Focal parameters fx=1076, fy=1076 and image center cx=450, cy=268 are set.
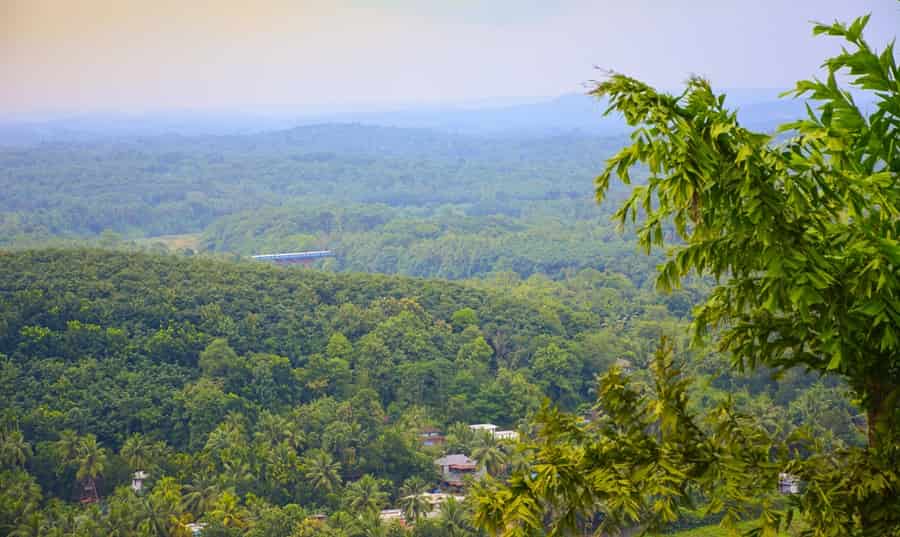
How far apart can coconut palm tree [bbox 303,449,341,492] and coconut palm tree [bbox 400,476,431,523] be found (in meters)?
1.86

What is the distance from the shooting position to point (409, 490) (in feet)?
94.1

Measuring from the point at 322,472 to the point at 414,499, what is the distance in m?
3.24

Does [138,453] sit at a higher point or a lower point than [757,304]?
lower

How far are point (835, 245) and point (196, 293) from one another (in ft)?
137

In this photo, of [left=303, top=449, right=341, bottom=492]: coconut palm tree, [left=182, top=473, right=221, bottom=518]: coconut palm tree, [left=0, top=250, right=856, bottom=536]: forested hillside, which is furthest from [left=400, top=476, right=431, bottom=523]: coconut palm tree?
[left=182, top=473, right=221, bottom=518]: coconut palm tree

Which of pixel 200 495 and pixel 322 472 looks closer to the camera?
A: pixel 200 495

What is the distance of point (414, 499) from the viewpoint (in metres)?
26.8

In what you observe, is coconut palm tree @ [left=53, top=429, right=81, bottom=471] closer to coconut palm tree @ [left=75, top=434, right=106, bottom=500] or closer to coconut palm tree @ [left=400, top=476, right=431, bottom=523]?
coconut palm tree @ [left=75, top=434, right=106, bottom=500]

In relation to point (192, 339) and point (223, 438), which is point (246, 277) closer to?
point (192, 339)

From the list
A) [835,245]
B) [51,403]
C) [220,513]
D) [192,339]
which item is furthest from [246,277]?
[835,245]

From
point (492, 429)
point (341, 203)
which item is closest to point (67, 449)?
point (492, 429)

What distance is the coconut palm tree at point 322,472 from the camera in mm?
28516

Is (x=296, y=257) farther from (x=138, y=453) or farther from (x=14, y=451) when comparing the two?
(x=14, y=451)

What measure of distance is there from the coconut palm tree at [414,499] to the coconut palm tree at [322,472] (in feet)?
6.09
